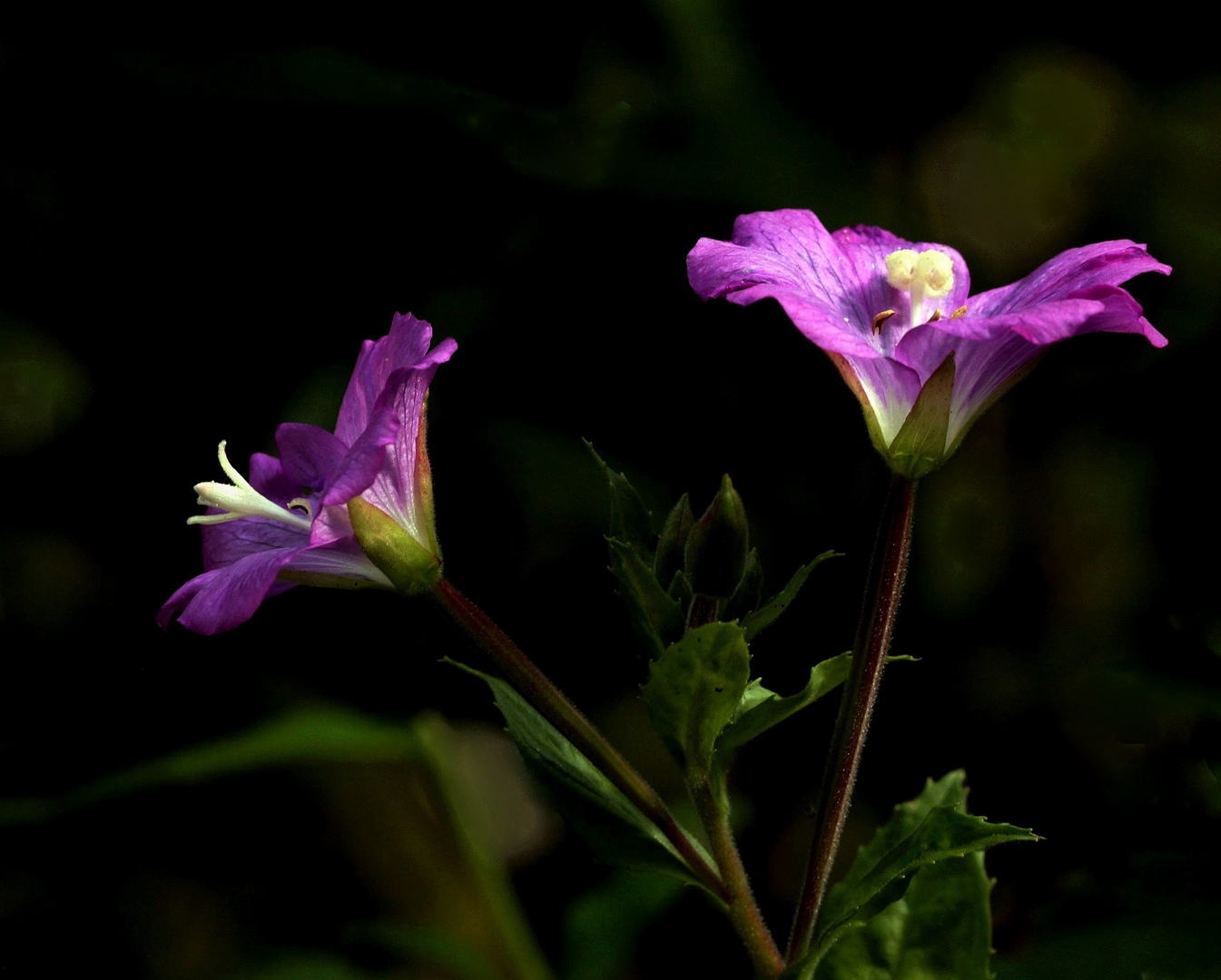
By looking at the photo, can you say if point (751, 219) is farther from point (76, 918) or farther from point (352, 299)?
point (76, 918)

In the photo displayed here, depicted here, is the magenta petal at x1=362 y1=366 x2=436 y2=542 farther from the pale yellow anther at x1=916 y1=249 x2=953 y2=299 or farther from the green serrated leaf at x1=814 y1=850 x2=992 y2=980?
the green serrated leaf at x1=814 y1=850 x2=992 y2=980

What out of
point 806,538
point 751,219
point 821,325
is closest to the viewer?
point 821,325

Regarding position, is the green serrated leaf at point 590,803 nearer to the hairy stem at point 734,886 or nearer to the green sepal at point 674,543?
the hairy stem at point 734,886

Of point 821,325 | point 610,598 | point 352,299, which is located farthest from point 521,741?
point 352,299

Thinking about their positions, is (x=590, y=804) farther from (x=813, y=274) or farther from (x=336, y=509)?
(x=813, y=274)

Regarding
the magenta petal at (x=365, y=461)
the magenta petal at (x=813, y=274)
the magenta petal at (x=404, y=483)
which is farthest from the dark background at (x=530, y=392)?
the magenta petal at (x=365, y=461)

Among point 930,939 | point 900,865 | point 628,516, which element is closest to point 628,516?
point 628,516

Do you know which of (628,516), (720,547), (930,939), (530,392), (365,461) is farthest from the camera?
(530,392)
